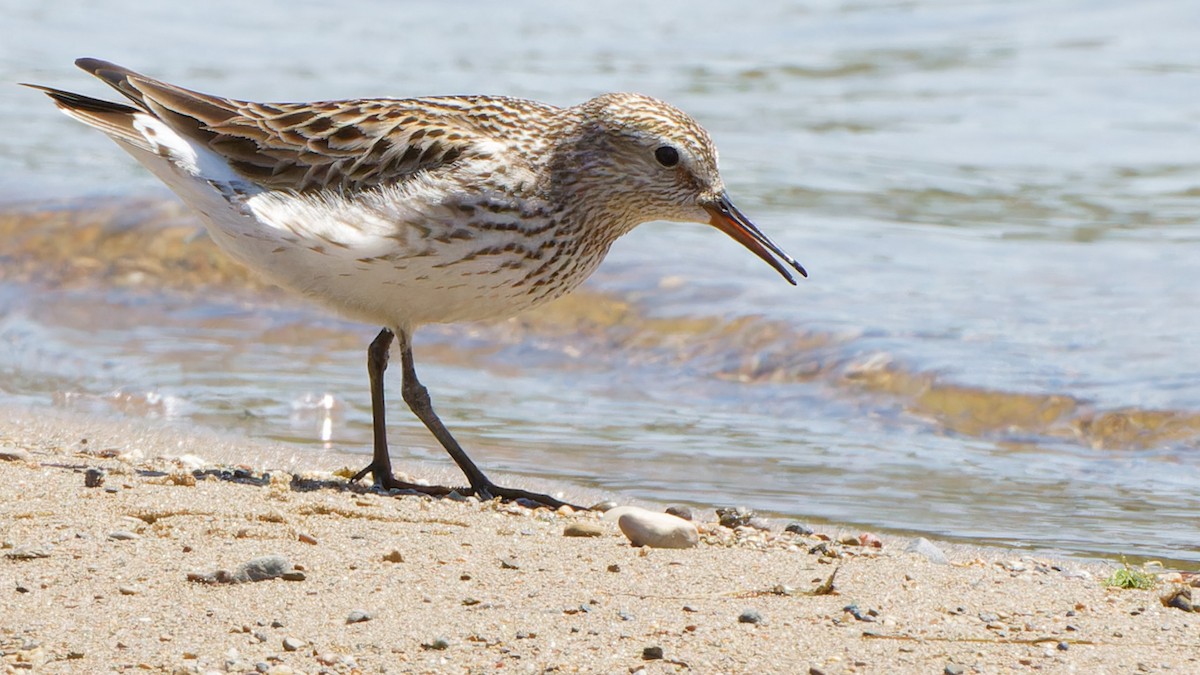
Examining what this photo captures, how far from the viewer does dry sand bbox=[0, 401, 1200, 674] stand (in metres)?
3.99

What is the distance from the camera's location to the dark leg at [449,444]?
6238mm

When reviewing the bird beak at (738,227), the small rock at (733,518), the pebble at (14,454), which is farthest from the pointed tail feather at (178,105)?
the small rock at (733,518)

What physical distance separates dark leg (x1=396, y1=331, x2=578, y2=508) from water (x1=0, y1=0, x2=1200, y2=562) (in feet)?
1.95

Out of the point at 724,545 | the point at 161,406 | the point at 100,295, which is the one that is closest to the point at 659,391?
the point at 161,406

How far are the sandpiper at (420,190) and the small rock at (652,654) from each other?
87.2 inches

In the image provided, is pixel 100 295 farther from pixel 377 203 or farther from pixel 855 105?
pixel 855 105

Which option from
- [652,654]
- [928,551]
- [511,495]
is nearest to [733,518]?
[928,551]

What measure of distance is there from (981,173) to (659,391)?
5.08 m

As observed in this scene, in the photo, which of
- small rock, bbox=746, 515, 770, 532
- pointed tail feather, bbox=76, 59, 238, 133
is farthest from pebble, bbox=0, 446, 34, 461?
small rock, bbox=746, 515, 770, 532

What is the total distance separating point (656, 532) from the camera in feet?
16.9

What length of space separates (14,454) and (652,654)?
123 inches

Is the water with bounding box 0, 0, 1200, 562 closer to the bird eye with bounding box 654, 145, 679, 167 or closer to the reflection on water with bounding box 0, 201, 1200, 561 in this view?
the reflection on water with bounding box 0, 201, 1200, 561

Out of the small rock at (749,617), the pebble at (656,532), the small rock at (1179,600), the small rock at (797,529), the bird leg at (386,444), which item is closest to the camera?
the small rock at (749,617)

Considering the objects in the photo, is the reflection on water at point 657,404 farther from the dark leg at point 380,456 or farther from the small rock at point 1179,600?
the small rock at point 1179,600
